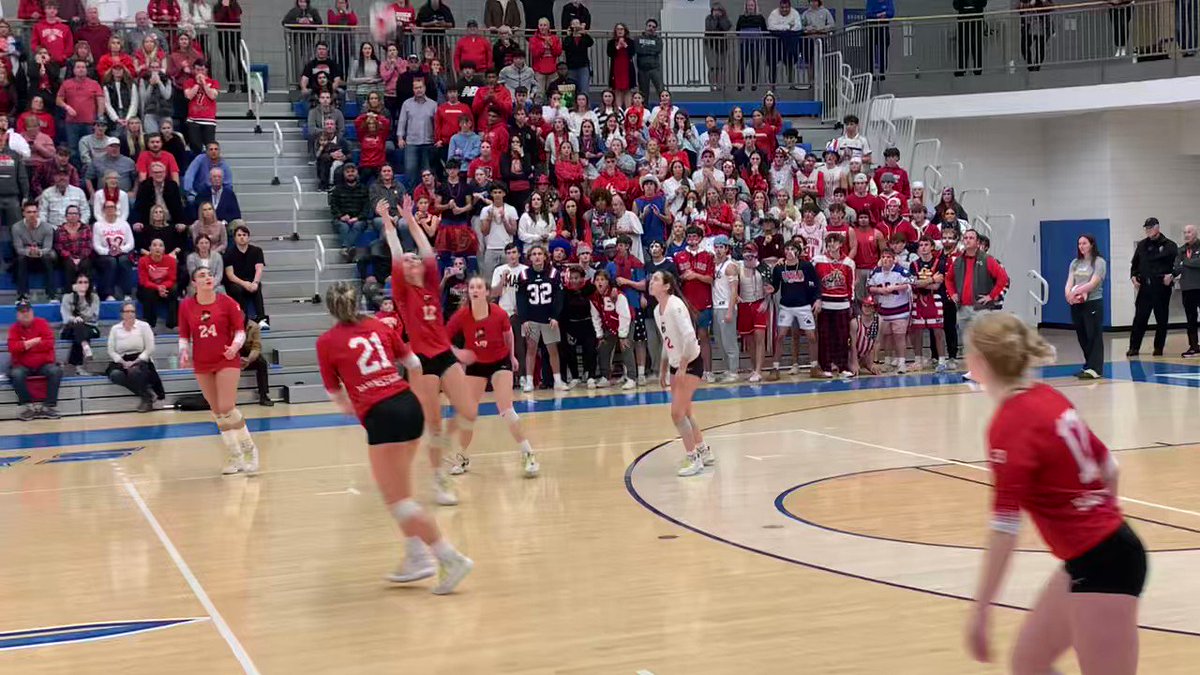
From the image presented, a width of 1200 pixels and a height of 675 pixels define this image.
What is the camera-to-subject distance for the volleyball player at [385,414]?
7668mm

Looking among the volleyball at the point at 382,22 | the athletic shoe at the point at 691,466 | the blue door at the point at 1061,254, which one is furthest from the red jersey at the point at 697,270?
the blue door at the point at 1061,254

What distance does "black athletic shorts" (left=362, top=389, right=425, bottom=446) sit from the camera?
25.1 feet

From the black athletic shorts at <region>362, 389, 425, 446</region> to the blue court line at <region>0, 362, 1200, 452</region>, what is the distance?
7989mm

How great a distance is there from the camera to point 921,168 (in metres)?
25.6

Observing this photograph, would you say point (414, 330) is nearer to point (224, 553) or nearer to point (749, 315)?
point (224, 553)

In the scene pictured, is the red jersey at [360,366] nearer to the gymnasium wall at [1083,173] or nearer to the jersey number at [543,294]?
→ the jersey number at [543,294]

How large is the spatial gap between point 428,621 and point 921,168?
66.8 ft

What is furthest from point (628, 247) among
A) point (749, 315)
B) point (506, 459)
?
point (506, 459)

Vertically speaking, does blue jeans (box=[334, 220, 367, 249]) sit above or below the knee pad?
above

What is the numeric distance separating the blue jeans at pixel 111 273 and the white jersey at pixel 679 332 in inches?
401

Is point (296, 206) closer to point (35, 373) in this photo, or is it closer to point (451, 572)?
point (35, 373)

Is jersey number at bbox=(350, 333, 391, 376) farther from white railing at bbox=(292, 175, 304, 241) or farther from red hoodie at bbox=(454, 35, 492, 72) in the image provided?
red hoodie at bbox=(454, 35, 492, 72)

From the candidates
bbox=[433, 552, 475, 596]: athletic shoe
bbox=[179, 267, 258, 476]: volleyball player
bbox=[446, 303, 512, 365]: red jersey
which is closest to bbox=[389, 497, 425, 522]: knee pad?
bbox=[433, 552, 475, 596]: athletic shoe

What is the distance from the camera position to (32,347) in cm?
1675
